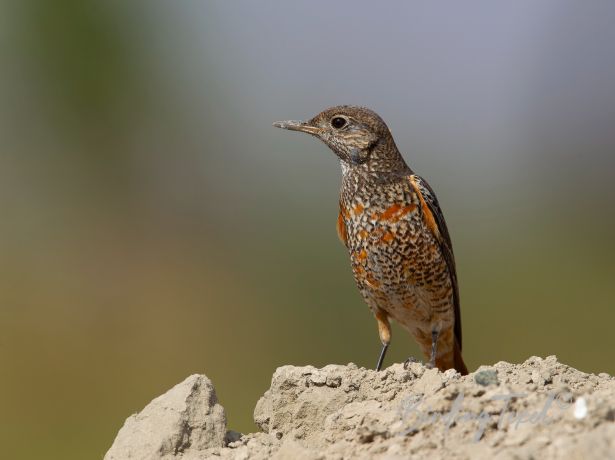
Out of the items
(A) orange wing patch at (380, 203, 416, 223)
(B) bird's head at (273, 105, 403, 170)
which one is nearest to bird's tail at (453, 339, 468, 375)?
(A) orange wing patch at (380, 203, 416, 223)

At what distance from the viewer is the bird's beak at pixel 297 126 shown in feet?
24.4

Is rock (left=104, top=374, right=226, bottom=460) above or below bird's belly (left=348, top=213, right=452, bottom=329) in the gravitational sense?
below

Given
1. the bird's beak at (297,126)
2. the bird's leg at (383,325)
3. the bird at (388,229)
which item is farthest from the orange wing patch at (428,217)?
the bird's beak at (297,126)

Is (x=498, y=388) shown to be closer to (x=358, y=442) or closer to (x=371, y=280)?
(x=358, y=442)

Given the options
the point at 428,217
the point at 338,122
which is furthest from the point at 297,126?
the point at 428,217

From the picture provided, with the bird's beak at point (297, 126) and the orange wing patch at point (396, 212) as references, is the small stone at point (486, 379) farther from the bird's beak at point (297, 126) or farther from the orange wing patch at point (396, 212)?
the bird's beak at point (297, 126)

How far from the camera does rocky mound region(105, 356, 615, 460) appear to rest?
3676 mm

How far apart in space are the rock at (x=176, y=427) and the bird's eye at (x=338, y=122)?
2.95 meters

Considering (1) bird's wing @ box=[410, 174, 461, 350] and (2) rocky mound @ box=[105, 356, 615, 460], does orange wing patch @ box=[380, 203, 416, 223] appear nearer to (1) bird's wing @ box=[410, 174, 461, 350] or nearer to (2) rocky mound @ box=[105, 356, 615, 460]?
(1) bird's wing @ box=[410, 174, 461, 350]

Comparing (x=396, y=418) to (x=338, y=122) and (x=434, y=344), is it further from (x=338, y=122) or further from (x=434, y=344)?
(x=338, y=122)

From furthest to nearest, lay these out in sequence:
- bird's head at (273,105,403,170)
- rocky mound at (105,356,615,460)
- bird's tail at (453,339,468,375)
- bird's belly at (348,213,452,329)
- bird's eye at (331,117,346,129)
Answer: bird's tail at (453,339,468,375), bird's eye at (331,117,346,129), bird's head at (273,105,403,170), bird's belly at (348,213,452,329), rocky mound at (105,356,615,460)

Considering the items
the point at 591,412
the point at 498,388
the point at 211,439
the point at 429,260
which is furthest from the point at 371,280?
the point at 591,412

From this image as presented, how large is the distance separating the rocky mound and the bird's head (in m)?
2.18

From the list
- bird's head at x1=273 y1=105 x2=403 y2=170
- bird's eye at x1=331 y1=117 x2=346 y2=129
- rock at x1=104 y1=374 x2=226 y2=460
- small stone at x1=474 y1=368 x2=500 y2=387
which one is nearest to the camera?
small stone at x1=474 y1=368 x2=500 y2=387
